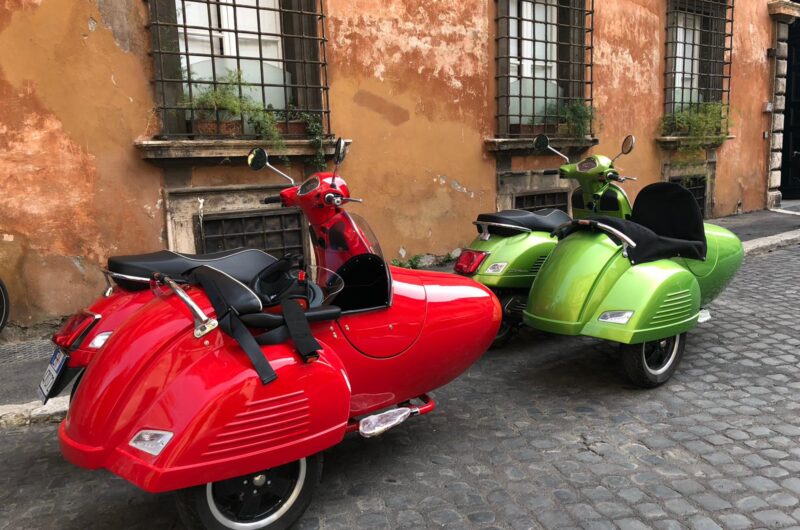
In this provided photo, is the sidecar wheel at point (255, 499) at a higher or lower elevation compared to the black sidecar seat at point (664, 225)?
lower

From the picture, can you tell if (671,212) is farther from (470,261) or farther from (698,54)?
(698,54)

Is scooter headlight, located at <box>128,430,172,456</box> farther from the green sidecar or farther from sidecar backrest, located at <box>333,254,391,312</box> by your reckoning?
the green sidecar

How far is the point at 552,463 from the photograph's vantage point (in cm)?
303

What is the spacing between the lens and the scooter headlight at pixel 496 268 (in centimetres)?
465

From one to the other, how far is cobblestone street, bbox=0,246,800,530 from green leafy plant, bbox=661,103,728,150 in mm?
7249

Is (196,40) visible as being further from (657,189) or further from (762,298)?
(762,298)

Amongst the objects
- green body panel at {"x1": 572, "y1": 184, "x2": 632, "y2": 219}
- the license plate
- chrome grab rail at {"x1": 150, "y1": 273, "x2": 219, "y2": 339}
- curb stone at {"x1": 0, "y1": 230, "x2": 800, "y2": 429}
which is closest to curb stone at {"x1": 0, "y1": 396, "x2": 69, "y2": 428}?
curb stone at {"x1": 0, "y1": 230, "x2": 800, "y2": 429}

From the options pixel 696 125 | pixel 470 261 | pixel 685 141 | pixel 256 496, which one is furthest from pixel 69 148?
pixel 696 125

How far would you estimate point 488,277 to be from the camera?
4.67 m

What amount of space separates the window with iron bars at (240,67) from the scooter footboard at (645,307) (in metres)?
3.99

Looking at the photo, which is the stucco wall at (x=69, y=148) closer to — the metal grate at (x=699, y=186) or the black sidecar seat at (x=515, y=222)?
the black sidecar seat at (x=515, y=222)

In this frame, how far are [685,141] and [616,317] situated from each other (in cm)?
832

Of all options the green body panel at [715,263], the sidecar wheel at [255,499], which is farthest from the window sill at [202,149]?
the sidecar wheel at [255,499]

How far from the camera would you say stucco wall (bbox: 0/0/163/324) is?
522 centimetres
